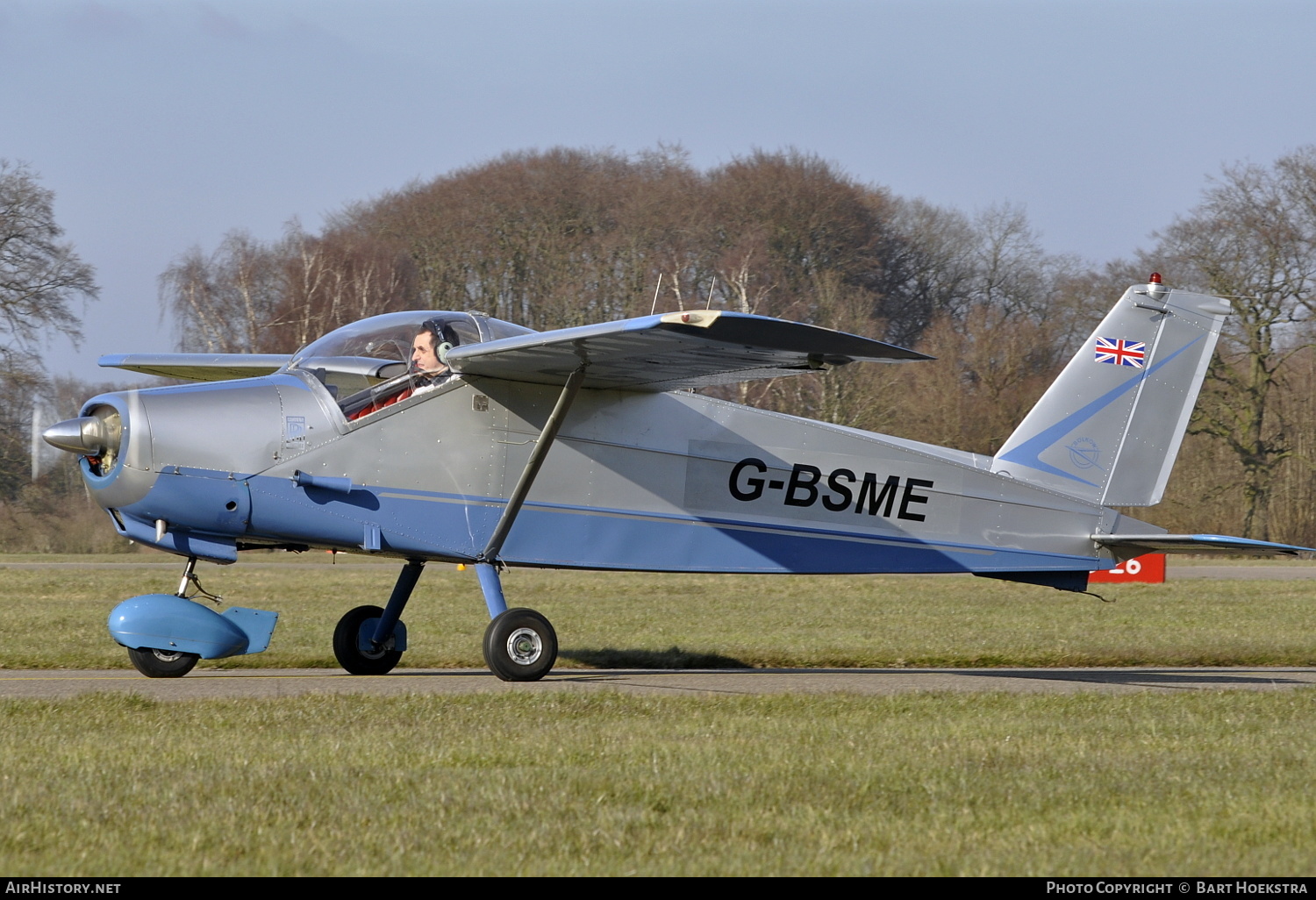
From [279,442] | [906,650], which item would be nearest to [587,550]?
[279,442]

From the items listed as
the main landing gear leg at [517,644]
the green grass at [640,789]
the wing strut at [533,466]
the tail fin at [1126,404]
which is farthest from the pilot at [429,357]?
the tail fin at [1126,404]

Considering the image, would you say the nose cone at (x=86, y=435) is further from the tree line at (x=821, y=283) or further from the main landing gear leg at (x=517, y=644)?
the tree line at (x=821, y=283)

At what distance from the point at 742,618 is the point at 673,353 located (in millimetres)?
7542

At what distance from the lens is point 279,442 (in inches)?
344

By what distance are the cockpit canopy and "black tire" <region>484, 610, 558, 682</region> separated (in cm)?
194

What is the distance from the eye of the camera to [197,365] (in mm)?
11156

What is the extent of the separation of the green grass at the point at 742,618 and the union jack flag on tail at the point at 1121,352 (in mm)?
2788

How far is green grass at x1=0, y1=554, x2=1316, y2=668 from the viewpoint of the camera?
1155 centimetres

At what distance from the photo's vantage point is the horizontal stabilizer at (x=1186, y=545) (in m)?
9.55

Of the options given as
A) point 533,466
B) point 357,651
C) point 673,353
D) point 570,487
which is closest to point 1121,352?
point 673,353

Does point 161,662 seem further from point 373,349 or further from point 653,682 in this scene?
point 653,682

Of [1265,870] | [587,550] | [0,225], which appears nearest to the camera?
[1265,870]
